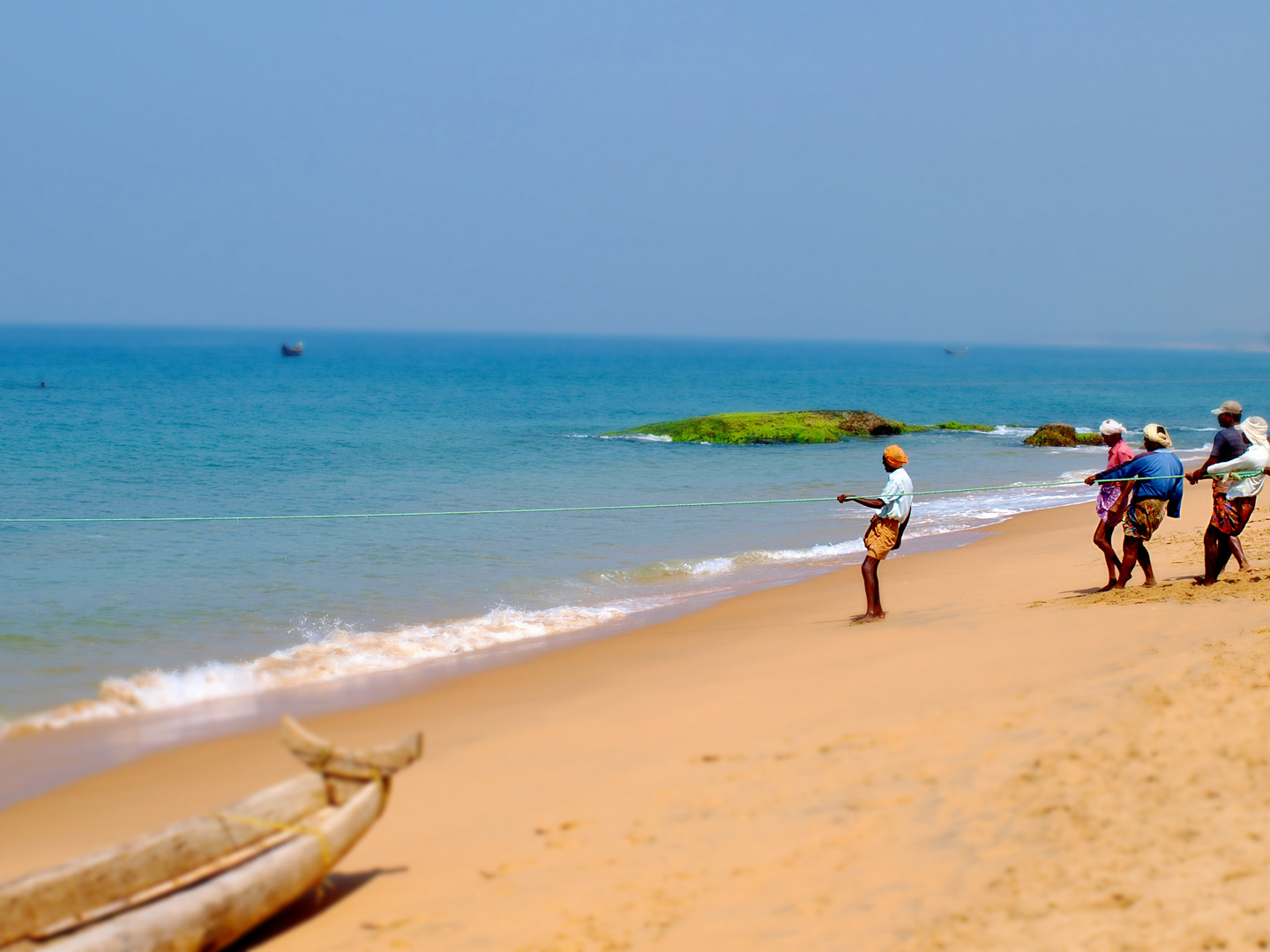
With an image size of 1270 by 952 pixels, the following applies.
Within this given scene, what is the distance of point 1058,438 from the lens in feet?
102

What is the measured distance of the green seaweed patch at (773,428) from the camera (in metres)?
31.1

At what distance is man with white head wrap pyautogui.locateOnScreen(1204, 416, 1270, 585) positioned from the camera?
8.48m

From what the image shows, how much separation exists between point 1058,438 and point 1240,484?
23886mm

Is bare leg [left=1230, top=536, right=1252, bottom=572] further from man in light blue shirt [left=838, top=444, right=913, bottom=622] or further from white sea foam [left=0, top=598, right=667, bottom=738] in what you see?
white sea foam [left=0, top=598, right=667, bottom=738]

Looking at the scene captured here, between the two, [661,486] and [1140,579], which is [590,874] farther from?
[661,486]

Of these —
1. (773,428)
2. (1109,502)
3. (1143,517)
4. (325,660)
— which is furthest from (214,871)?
(773,428)

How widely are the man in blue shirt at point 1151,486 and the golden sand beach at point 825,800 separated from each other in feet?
2.53

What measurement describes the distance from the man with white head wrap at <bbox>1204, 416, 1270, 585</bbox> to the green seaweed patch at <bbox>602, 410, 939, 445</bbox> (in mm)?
21921

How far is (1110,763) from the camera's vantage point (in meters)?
4.90

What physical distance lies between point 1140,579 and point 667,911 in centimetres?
751

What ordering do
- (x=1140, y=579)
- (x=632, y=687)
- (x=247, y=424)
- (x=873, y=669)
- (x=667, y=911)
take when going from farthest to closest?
(x=247, y=424) < (x=1140, y=579) < (x=632, y=687) < (x=873, y=669) < (x=667, y=911)

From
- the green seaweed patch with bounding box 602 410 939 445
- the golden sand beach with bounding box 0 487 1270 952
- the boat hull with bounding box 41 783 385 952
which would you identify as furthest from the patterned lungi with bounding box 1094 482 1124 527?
the green seaweed patch with bounding box 602 410 939 445

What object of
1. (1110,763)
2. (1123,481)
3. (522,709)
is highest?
(1123,481)

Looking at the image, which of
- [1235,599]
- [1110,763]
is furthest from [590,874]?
[1235,599]
